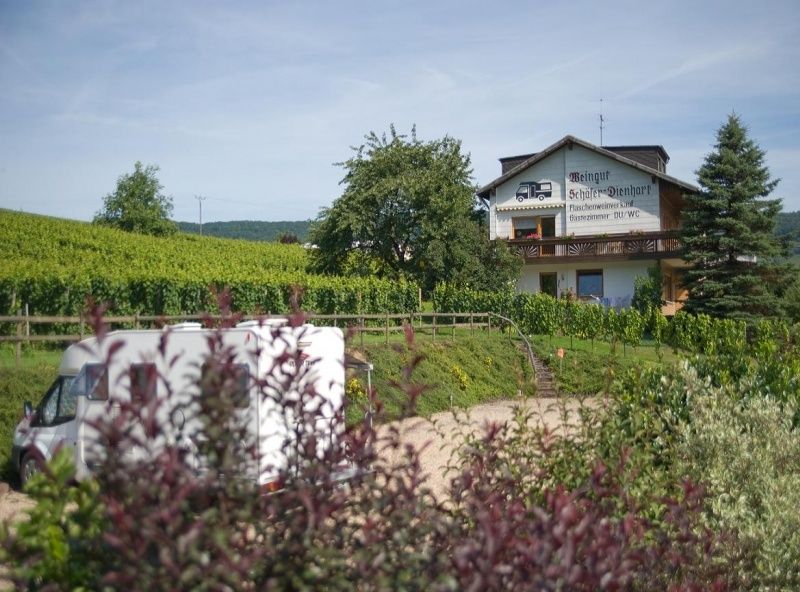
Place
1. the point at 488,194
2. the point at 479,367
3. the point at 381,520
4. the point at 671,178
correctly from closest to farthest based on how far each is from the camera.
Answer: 1. the point at 381,520
2. the point at 479,367
3. the point at 671,178
4. the point at 488,194

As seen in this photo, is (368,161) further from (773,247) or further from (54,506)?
(54,506)

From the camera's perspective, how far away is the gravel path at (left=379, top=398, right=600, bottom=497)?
19.5 feet

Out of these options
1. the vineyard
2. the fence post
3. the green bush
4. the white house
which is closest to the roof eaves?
the white house

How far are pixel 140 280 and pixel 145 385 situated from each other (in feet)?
85.6

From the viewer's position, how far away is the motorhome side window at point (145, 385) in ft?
10.3

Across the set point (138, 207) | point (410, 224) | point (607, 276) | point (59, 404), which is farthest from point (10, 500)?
point (138, 207)

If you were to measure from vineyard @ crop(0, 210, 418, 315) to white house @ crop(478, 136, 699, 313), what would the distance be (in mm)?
9972

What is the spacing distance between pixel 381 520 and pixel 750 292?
121 ft

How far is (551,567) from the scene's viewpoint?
292cm

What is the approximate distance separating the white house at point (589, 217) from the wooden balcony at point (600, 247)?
5cm

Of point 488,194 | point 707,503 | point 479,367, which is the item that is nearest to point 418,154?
point 488,194

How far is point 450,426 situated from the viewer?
21844 mm

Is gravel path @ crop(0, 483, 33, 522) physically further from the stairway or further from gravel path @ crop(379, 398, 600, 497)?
the stairway

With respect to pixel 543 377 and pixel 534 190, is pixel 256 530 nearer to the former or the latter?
pixel 543 377
